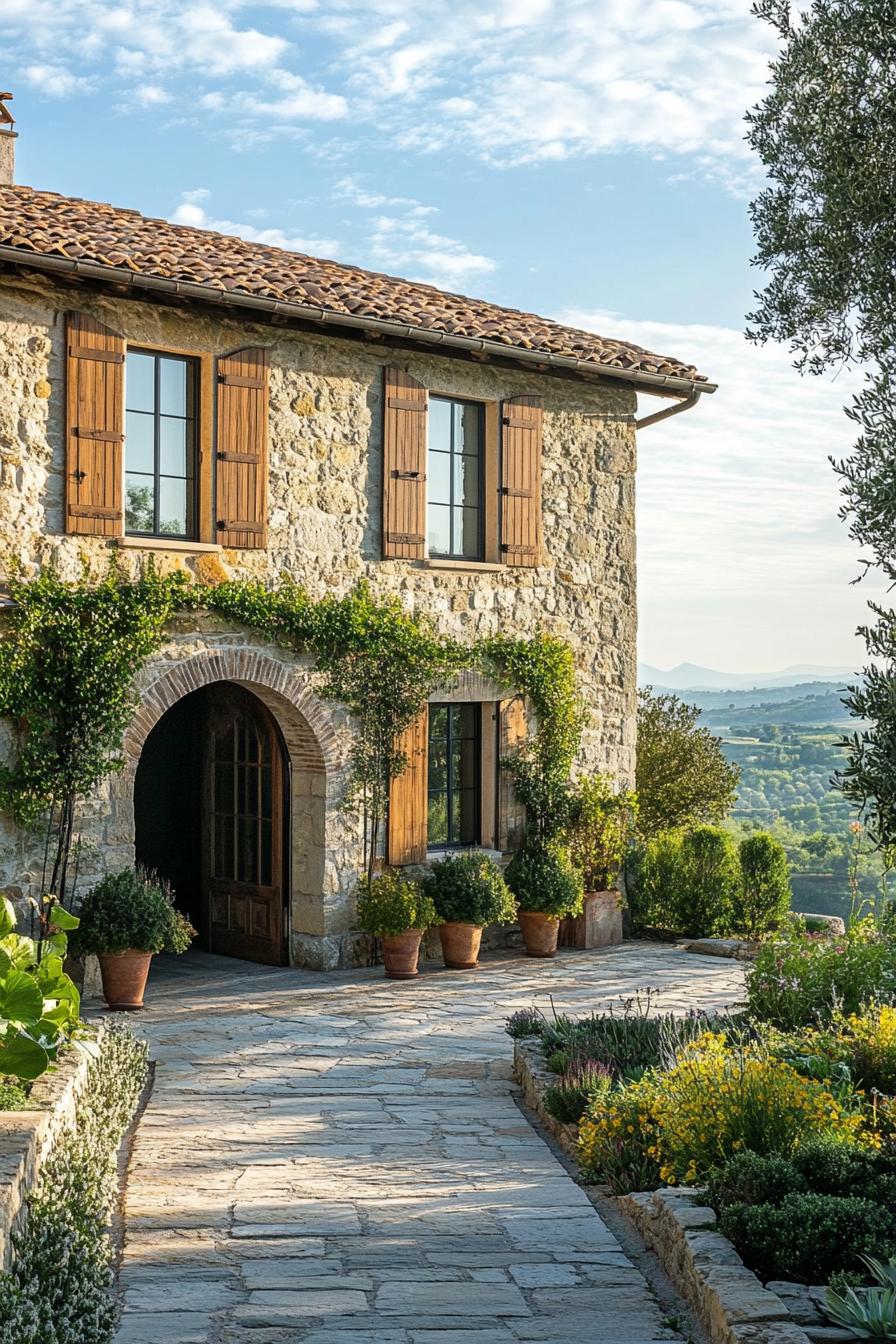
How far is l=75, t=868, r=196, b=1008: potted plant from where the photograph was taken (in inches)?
400

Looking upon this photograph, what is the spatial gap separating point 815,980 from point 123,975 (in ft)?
15.8

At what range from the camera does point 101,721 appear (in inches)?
410

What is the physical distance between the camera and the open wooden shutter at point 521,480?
13.1 metres

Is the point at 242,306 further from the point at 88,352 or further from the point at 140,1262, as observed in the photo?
the point at 140,1262

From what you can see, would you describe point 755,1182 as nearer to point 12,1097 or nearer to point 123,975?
point 12,1097

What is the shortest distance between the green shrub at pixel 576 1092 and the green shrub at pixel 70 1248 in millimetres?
2171

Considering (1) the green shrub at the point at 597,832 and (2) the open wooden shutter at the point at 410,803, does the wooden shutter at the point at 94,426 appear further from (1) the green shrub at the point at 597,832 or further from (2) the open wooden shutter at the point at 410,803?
(1) the green shrub at the point at 597,832

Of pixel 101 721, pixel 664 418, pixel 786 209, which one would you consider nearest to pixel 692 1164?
pixel 786 209

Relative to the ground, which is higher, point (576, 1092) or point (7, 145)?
point (7, 145)

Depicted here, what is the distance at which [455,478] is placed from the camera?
13.1 meters

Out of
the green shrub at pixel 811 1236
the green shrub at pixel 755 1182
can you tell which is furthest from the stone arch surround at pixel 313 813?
the green shrub at pixel 811 1236

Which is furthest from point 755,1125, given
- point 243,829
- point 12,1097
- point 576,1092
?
point 243,829

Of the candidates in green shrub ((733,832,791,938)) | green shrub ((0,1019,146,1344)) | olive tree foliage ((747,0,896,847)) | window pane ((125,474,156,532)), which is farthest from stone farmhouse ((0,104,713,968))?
olive tree foliage ((747,0,896,847))

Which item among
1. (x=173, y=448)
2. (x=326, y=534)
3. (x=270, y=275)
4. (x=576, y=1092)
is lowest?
(x=576, y=1092)
